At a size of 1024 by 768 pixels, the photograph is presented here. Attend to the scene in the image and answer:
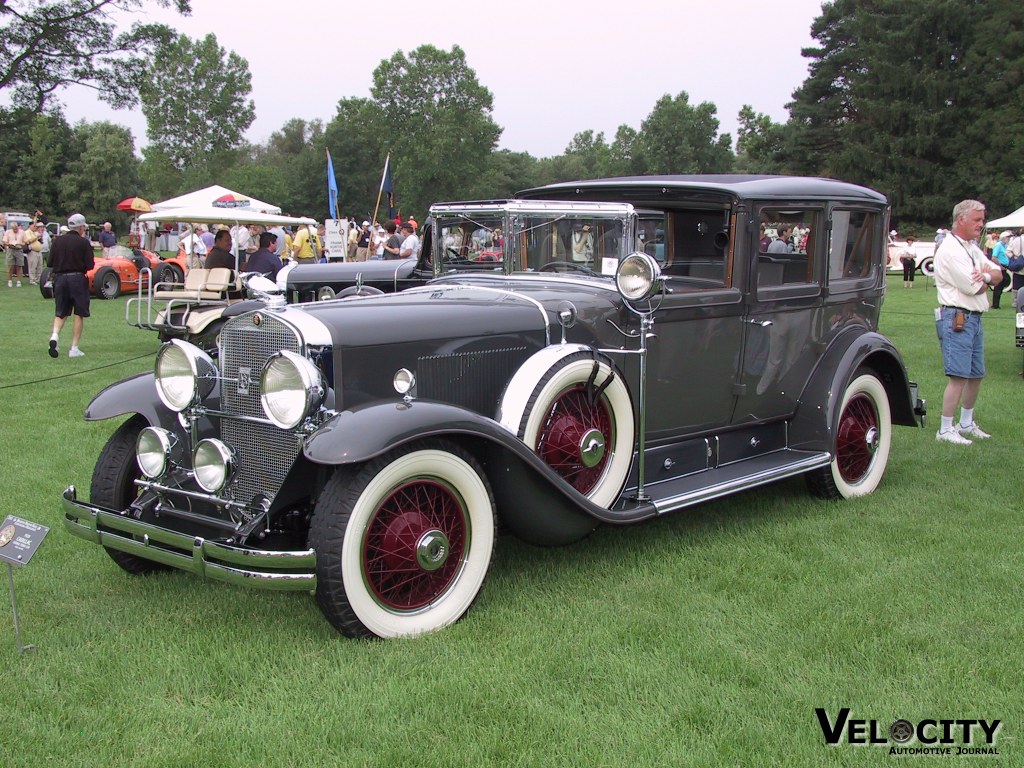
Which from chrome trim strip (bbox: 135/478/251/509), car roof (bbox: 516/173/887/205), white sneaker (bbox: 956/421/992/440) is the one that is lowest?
white sneaker (bbox: 956/421/992/440)

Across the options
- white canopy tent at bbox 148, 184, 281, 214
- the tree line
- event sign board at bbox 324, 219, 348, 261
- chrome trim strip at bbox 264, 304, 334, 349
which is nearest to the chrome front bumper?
chrome trim strip at bbox 264, 304, 334, 349

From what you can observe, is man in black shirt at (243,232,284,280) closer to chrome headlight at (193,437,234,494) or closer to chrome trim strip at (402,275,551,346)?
chrome trim strip at (402,275,551,346)

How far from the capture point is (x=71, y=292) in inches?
425

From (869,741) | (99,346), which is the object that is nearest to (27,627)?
(869,741)

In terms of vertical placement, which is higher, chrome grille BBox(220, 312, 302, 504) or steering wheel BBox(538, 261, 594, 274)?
steering wheel BBox(538, 261, 594, 274)

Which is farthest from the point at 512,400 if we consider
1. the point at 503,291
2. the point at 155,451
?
the point at 155,451

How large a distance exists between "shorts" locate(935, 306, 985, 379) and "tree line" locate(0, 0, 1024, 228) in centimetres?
2581

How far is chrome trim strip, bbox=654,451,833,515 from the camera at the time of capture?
425 centimetres

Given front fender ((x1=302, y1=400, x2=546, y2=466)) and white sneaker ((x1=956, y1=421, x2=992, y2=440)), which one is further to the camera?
white sneaker ((x1=956, y1=421, x2=992, y2=440))

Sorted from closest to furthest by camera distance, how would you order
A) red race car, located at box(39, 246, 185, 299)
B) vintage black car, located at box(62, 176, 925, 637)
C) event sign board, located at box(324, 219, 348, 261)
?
vintage black car, located at box(62, 176, 925, 637) → red race car, located at box(39, 246, 185, 299) → event sign board, located at box(324, 219, 348, 261)

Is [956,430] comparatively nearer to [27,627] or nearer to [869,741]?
[869,741]

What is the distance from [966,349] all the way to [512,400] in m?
4.29

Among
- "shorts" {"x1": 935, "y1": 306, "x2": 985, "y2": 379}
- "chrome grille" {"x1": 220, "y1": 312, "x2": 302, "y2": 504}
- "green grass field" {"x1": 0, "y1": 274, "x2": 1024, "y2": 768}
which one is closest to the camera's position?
"green grass field" {"x1": 0, "y1": 274, "x2": 1024, "y2": 768}

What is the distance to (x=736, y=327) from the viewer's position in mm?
4812
